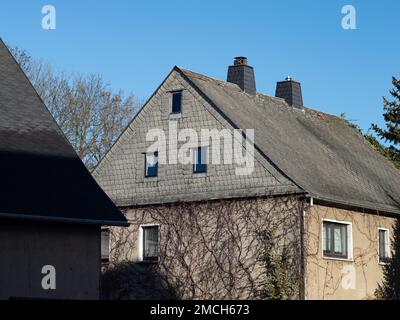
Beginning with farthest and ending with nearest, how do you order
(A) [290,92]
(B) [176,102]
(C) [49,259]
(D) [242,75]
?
(A) [290,92] → (D) [242,75] → (B) [176,102] → (C) [49,259]

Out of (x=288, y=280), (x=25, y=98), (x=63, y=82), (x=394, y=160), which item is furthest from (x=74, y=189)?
(x=63, y=82)

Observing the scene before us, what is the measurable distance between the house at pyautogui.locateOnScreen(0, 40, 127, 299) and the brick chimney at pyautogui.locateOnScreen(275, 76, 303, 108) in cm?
1743

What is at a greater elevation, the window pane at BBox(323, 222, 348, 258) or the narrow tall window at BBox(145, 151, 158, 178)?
the narrow tall window at BBox(145, 151, 158, 178)

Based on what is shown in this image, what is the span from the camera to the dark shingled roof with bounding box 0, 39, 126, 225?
17.9m

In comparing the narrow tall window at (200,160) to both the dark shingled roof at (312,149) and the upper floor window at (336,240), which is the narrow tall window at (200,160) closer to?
the dark shingled roof at (312,149)

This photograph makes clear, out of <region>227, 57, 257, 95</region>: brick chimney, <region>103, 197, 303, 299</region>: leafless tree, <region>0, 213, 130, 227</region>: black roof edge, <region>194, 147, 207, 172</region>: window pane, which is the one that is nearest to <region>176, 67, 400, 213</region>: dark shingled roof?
<region>227, 57, 257, 95</region>: brick chimney

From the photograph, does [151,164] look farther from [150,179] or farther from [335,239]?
[335,239]

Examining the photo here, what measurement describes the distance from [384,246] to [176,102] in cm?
908

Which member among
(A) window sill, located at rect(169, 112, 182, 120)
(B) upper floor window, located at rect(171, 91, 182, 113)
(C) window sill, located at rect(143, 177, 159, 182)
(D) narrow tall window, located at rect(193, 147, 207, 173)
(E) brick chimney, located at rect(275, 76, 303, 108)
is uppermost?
(E) brick chimney, located at rect(275, 76, 303, 108)

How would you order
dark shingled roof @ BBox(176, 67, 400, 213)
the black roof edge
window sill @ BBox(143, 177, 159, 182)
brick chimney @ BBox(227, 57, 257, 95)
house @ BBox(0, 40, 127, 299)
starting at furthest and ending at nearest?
1. brick chimney @ BBox(227, 57, 257, 95)
2. window sill @ BBox(143, 177, 159, 182)
3. dark shingled roof @ BBox(176, 67, 400, 213)
4. house @ BBox(0, 40, 127, 299)
5. the black roof edge

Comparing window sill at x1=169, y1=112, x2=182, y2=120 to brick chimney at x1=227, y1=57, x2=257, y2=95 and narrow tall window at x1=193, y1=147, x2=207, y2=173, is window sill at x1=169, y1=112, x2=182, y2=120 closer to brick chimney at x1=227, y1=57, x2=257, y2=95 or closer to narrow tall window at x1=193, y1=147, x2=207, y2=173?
narrow tall window at x1=193, y1=147, x2=207, y2=173

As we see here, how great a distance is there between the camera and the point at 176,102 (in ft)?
102

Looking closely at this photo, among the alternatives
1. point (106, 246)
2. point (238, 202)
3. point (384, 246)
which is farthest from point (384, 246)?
point (106, 246)
